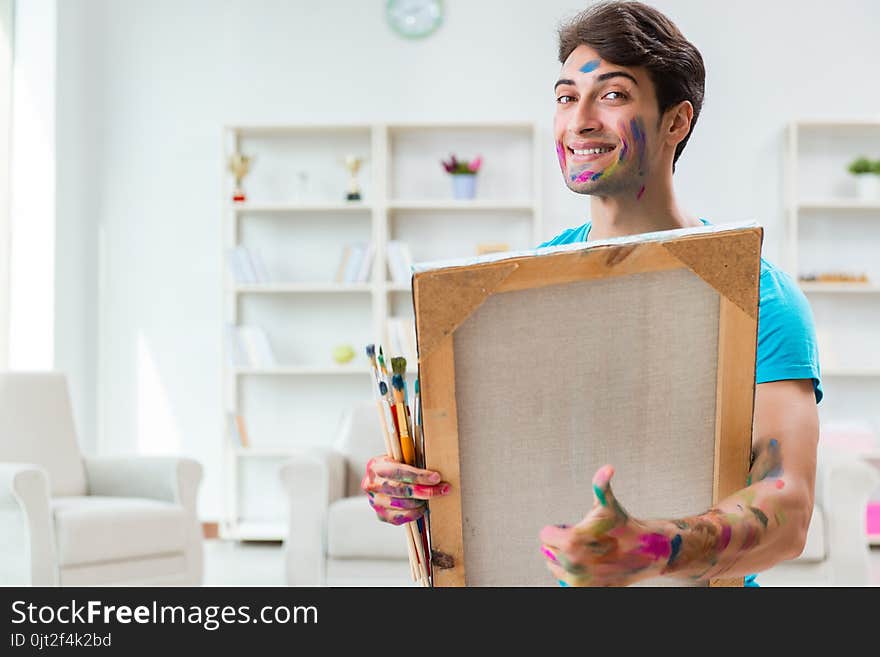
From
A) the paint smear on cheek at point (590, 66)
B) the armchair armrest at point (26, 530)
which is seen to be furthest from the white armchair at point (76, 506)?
the paint smear on cheek at point (590, 66)

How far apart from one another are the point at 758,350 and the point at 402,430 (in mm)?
316

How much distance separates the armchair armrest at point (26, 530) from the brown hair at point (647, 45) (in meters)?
2.94

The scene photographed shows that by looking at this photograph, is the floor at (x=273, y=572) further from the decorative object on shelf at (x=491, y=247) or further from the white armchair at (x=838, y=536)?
the decorative object on shelf at (x=491, y=247)

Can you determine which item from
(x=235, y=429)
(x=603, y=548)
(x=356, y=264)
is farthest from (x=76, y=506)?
(x=603, y=548)

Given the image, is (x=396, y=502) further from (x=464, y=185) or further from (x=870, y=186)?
(x=870, y=186)

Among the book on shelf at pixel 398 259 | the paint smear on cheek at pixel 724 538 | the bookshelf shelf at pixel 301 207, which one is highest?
the bookshelf shelf at pixel 301 207

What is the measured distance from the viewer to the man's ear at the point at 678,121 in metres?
1.04

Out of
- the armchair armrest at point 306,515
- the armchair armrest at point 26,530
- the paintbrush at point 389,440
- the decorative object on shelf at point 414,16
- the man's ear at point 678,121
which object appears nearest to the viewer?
the paintbrush at point 389,440

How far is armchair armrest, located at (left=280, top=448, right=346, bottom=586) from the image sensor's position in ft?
12.6

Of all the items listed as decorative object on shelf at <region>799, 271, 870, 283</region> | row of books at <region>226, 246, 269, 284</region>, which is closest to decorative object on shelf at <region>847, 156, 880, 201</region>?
decorative object on shelf at <region>799, 271, 870, 283</region>

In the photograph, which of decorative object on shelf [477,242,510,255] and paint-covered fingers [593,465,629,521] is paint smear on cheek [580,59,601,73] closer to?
paint-covered fingers [593,465,629,521]
